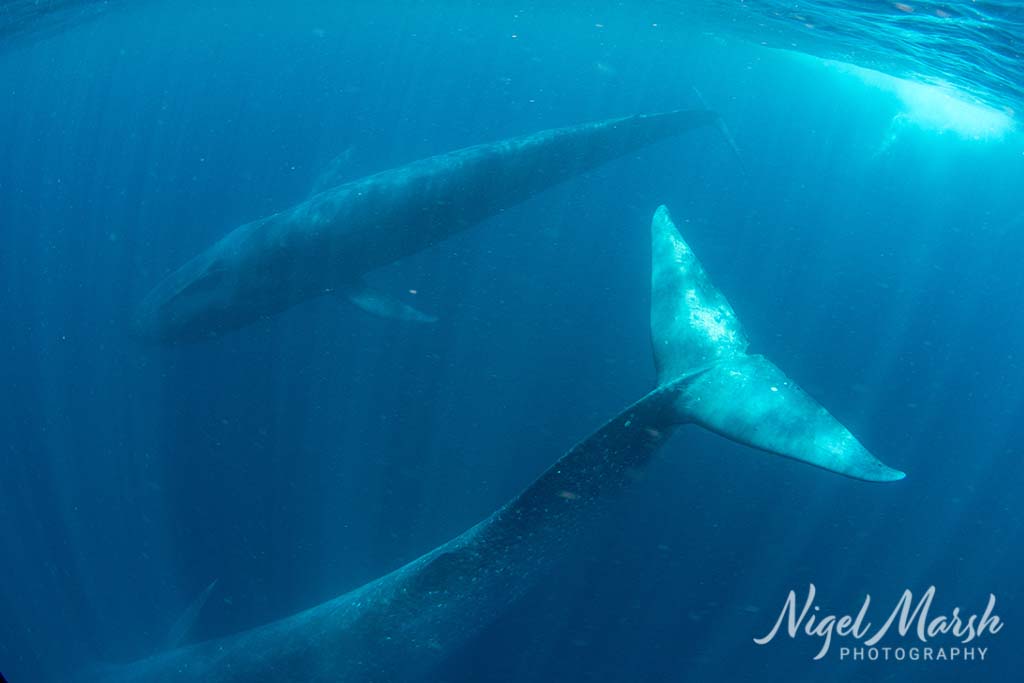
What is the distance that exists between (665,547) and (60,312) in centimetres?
2136

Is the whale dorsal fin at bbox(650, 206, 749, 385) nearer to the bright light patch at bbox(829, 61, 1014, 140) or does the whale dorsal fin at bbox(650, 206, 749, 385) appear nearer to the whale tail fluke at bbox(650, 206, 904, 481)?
the whale tail fluke at bbox(650, 206, 904, 481)

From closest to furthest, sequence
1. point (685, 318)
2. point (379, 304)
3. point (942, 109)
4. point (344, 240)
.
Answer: point (685, 318), point (344, 240), point (379, 304), point (942, 109)

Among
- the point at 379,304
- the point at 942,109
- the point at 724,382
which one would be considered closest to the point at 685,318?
the point at 724,382

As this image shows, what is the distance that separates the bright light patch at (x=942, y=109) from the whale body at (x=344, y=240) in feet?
88.2

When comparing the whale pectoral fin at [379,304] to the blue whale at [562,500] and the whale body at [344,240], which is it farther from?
the blue whale at [562,500]

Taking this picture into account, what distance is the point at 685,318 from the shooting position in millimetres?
6852

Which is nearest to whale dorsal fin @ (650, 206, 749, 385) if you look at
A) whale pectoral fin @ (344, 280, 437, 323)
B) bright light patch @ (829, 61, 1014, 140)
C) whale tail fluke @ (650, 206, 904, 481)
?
whale tail fluke @ (650, 206, 904, 481)

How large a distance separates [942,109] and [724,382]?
152ft

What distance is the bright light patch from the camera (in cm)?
3036

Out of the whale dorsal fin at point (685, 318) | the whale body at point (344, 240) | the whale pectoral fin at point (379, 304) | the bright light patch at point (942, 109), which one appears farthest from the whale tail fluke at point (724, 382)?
the bright light patch at point (942, 109)

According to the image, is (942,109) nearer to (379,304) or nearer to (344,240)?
(379,304)

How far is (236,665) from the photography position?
7.55 m

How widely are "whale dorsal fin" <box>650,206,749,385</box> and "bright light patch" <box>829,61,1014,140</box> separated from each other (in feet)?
93.9

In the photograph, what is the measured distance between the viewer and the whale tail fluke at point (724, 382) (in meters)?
5.06
